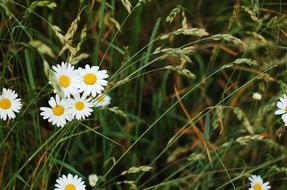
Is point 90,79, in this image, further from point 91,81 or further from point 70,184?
point 70,184

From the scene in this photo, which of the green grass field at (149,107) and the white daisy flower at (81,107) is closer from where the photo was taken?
the white daisy flower at (81,107)

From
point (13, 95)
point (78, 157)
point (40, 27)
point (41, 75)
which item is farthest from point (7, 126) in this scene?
point (40, 27)

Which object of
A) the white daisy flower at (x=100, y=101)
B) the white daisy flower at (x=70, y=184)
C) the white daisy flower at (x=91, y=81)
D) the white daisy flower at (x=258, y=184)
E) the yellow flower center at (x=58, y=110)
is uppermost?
the white daisy flower at (x=91, y=81)

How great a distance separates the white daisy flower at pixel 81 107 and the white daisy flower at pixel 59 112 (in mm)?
14

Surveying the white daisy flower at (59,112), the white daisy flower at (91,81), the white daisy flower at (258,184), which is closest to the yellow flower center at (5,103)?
the white daisy flower at (59,112)

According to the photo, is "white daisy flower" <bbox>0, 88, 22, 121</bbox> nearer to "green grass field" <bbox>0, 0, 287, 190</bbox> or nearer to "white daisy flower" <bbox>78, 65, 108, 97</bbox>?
"green grass field" <bbox>0, 0, 287, 190</bbox>

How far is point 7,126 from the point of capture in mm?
1312

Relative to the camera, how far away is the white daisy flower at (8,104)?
1276 millimetres

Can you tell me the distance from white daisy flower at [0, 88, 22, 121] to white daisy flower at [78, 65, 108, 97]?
7.5 inches

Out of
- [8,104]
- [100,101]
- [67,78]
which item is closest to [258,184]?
[100,101]

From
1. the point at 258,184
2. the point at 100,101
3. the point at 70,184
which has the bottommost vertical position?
the point at 258,184

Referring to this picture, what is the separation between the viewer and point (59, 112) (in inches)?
49.8

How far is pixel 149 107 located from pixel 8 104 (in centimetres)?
89

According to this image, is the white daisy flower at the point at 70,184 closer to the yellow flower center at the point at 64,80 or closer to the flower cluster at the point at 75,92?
the flower cluster at the point at 75,92
